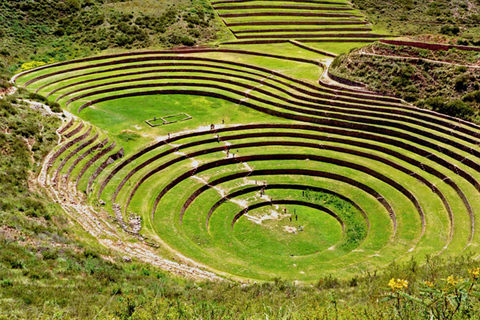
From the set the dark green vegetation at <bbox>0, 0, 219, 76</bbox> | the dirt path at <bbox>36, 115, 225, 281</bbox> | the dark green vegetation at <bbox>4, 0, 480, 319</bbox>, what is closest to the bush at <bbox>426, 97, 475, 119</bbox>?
the dark green vegetation at <bbox>4, 0, 480, 319</bbox>

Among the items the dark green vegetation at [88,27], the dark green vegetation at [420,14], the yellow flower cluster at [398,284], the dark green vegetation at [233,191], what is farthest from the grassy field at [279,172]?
the dark green vegetation at [420,14]

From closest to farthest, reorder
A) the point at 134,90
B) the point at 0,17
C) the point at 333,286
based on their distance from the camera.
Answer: the point at 333,286 < the point at 134,90 < the point at 0,17

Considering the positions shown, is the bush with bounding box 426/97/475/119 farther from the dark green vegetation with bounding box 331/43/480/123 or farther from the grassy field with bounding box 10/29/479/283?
the grassy field with bounding box 10/29/479/283

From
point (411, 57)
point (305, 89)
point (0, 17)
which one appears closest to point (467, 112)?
point (411, 57)

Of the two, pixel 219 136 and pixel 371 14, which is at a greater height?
pixel 371 14

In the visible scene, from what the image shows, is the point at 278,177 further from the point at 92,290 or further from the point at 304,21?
the point at 304,21

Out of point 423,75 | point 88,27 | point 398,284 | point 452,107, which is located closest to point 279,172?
point 452,107
